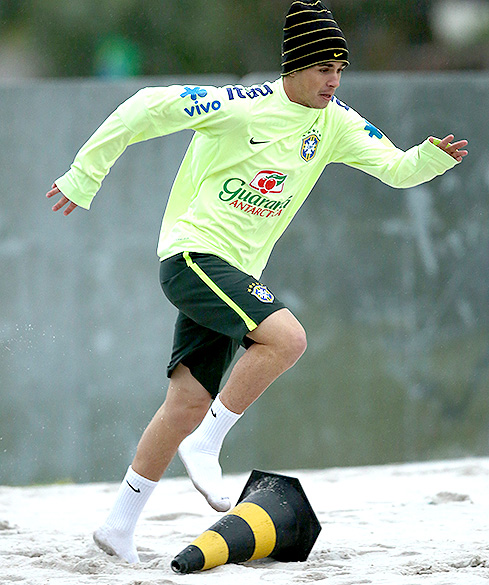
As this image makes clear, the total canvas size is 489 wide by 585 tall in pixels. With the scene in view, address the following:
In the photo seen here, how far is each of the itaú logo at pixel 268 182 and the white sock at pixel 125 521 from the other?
3.88 feet

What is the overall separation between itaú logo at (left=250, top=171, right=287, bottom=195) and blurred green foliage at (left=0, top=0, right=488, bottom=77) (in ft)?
38.7

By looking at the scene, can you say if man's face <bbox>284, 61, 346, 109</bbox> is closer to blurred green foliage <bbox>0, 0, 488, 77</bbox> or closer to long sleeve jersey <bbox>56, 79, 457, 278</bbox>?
long sleeve jersey <bbox>56, 79, 457, 278</bbox>

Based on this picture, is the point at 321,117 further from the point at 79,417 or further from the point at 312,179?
the point at 79,417

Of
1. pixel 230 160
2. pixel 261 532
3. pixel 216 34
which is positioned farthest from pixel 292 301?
pixel 216 34

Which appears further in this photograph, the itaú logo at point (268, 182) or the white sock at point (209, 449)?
the itaú logo at point (268, 182)

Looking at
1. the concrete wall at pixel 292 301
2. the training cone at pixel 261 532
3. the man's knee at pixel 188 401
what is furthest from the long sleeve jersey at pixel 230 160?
the concrete wall at pixel 292 301

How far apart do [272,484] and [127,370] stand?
2.38 m

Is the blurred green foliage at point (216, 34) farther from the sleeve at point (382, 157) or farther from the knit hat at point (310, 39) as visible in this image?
the knit hat at point (310, 39)

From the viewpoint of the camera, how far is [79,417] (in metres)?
5.92

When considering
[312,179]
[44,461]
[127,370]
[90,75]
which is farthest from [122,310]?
[90,75]

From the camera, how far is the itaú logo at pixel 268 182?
365cm

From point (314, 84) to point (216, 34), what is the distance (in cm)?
1296

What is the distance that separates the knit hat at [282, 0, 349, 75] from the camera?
144 inches

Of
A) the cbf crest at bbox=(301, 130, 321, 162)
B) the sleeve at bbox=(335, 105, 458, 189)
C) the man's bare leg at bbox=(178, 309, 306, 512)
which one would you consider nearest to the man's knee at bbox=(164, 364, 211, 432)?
the man's bare leg at bbox=(178, 309, 306, 512)
